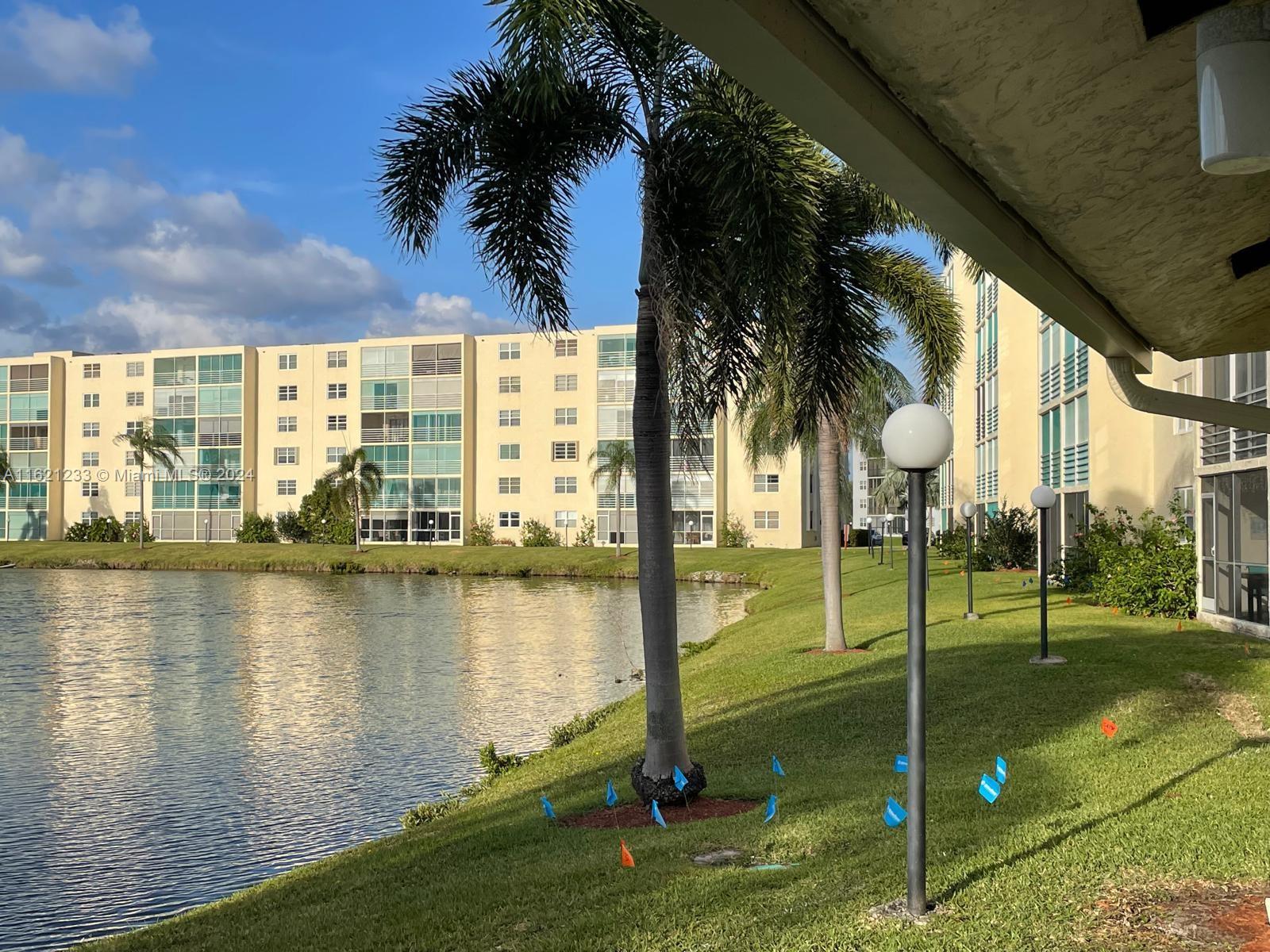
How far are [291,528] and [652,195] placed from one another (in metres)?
71.6

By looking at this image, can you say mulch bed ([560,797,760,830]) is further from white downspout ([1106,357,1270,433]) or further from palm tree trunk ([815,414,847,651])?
palm tree trunk ([815,414,847,651])

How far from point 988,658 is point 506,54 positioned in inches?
451

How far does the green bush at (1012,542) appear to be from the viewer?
39.1m

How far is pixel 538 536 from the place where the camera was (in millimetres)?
72562

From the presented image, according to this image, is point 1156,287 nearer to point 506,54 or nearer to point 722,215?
point 722,215

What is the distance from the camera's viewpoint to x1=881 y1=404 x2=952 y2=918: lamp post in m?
5.91

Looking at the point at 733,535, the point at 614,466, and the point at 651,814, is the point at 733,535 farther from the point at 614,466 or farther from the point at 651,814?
the point at 651,814

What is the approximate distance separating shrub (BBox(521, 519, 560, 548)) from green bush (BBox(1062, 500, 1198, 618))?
49.2 metres

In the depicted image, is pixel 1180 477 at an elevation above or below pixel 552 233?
below

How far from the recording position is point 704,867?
720cm

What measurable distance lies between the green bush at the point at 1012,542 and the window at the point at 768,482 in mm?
30884

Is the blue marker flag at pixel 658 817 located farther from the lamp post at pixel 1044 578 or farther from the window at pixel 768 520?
the window at pixel 768 520

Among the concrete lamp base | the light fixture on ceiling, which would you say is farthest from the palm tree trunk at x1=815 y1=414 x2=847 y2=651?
the light fixture on ceiling

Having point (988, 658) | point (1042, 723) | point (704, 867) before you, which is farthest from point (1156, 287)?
point (988, 658)
